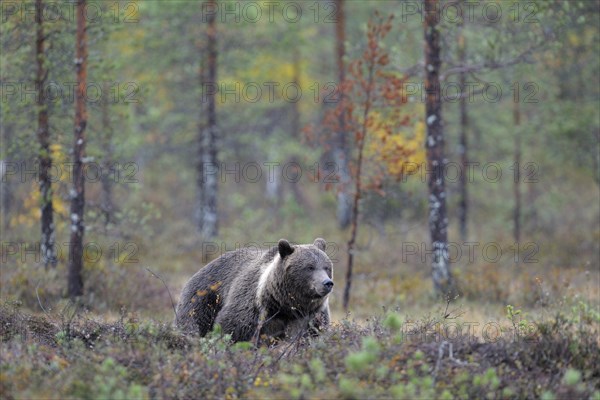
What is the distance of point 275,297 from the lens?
882cm

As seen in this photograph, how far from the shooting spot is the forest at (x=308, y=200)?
Result: 21.9ft

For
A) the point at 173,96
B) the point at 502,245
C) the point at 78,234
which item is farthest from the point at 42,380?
the point at 173,96

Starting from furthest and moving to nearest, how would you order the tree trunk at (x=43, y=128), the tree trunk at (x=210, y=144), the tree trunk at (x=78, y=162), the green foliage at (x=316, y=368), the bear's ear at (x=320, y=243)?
the tree trunk at (x=210, y=144) < the tree trunk at (x=43, y=128) < the tree trunk at (x=78, y=162) < the bear's ear at (x=320, y=243) < the green foliage at (x=316, y=368)

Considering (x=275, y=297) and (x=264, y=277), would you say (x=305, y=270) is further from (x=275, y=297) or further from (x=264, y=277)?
(x=264, y=277)

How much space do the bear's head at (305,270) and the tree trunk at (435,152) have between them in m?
6.45

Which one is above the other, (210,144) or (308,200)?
(210,144)

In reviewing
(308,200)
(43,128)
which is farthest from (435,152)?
(308,200)

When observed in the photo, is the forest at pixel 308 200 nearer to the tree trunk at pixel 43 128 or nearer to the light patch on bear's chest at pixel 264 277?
the tree trunk at pixel 43 128

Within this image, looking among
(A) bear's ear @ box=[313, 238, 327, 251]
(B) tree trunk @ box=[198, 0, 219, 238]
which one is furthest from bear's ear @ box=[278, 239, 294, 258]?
(B) tree trunk @ box=[198, 0, 219, 238]

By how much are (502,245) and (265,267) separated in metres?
13.8

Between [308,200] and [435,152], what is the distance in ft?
57.7

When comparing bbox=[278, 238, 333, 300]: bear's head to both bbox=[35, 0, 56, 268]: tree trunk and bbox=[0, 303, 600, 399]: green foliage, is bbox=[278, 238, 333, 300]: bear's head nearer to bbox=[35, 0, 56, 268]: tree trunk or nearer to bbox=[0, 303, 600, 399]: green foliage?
bbox=[0, 303, 600, 399]: green foliage

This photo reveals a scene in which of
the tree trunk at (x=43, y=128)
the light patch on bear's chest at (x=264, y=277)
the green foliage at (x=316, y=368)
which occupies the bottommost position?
the green foliage at (x=316, y=368)

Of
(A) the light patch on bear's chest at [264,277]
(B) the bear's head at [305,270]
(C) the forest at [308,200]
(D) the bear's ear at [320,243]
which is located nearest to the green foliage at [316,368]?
(C) the forest at [308,200]
